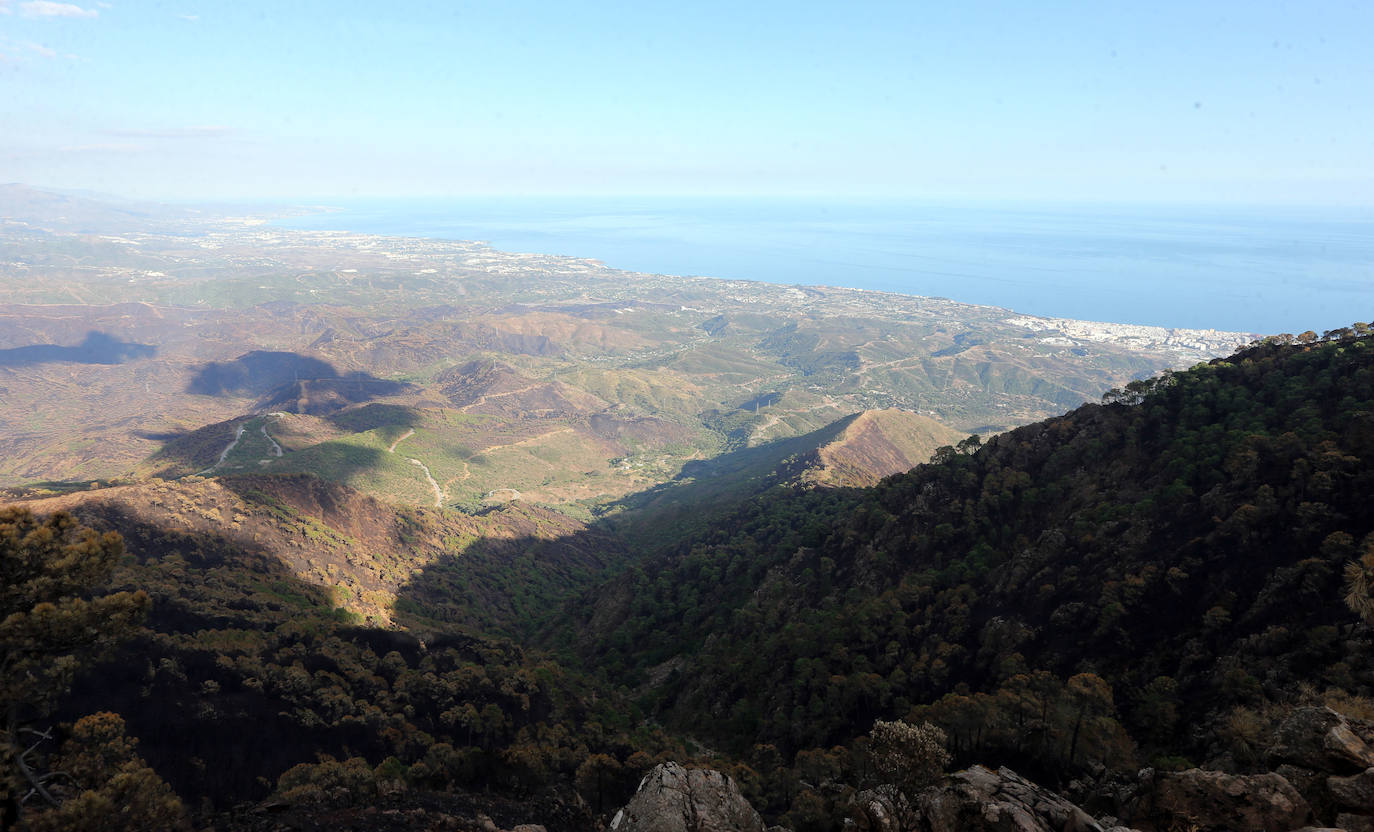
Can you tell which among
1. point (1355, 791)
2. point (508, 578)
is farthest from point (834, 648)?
point (508, 578)

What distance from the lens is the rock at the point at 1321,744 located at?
1691cm

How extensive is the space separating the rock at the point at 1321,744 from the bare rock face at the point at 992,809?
20.7 feet

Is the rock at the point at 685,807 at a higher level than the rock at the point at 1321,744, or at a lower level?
lower

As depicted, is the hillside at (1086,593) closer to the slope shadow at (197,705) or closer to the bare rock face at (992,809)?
the bare rock face at (992,809)

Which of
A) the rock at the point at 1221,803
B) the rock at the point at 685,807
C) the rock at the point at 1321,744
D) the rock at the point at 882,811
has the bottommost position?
the rock at the point at 685,807

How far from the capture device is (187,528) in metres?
70.7

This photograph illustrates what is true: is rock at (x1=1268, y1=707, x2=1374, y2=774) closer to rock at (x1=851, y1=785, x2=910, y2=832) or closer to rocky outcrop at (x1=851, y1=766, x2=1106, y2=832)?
rocky outcrop at (x1=851, y1=766, x2=1106, y2=832)

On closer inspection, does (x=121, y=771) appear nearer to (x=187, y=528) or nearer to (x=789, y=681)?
(x=789, y=681)

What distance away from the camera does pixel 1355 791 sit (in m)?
15.8

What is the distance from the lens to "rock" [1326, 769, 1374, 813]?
51.3 ft

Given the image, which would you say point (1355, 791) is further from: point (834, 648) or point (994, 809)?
point (834, 648)

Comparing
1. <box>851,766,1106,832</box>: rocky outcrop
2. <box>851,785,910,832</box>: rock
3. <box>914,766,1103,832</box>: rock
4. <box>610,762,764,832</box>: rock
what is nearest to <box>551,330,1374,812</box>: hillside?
<box>914,766,1103,832</box>: rock

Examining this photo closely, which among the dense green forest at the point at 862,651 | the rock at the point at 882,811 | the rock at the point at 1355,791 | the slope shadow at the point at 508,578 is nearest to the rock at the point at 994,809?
the rock at the point at 882,811

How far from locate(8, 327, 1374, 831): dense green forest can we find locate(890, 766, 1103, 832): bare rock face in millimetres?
7336
